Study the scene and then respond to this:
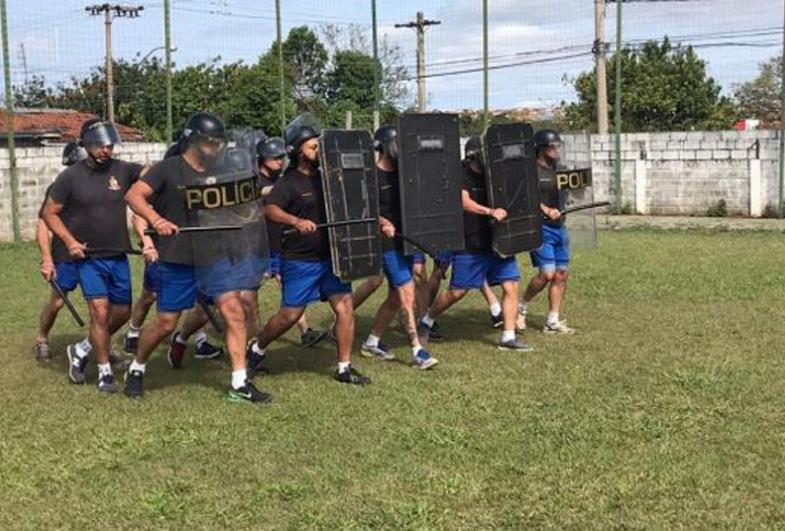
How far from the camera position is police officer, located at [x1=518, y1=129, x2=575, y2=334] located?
8.46 m

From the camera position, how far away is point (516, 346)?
786 cm

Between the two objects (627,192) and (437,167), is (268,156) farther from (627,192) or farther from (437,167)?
(627,192)

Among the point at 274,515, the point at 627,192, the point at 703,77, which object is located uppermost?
the point at 703,77

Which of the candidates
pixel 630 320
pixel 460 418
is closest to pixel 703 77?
pixel 630 320

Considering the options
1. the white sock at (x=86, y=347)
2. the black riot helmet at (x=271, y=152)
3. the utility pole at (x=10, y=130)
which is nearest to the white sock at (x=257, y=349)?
the white sock at (x=86, y=347)

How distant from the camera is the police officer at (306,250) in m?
6.84

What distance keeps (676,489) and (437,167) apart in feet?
12.2

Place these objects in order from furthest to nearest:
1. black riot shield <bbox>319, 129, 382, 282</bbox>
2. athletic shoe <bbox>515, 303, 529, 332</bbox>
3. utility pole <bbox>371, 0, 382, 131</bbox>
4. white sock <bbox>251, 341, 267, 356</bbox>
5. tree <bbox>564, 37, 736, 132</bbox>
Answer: tree <bbox>564, 37, 736, 132</bbox>, utility pole <bbox>371, 0, 382, 131</bbox>, athletic shoe <bbox>515, 303, 529, 332</bbox>, white sock <bbox>251, 341, 267, 356</bbox>, black riot shield <bbox>319, 129, 382, 282</bbox>

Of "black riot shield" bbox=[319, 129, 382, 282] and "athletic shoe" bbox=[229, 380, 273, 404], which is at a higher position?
"black riot shield" bbox=[319, 129, 382, 282]

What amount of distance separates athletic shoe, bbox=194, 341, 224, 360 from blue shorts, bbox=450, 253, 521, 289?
81.2 inches

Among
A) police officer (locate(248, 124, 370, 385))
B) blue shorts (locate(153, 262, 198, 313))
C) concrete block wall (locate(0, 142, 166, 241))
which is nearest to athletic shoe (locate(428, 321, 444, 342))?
police officer (locate(248, 124, 370, 385))

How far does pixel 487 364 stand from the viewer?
290 inches

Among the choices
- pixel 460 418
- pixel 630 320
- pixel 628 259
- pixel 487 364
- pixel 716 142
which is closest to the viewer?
pixel 460 418

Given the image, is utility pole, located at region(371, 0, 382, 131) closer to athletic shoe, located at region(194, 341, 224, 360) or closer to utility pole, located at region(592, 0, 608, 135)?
utility pole, located at region(592, 0, 608, 135)
